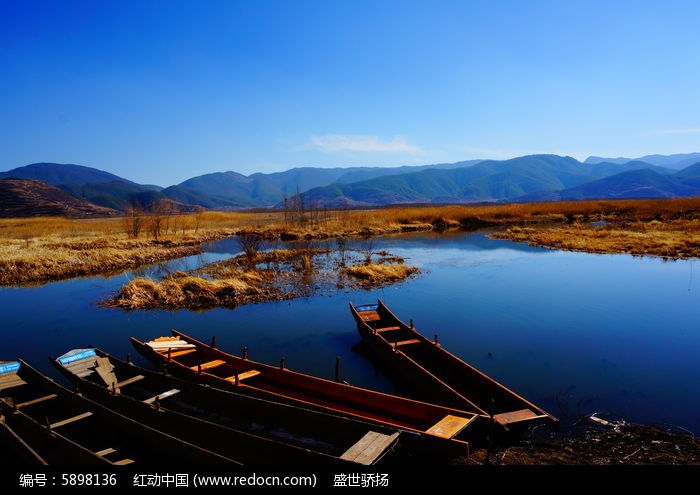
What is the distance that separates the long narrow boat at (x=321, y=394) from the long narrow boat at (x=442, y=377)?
39.3 inches

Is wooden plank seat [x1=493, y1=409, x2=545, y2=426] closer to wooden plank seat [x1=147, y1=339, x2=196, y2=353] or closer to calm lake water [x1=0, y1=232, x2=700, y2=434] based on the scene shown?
calm lake water [x1=0, y1=232, x2=700, y2=434]

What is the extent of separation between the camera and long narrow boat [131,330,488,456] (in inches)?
381

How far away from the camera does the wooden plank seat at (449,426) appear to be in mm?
8969

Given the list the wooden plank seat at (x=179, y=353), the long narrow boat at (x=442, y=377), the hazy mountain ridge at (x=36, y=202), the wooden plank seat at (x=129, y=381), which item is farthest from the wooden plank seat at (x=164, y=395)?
the hazy mountain ridge at (x=36, y=202)

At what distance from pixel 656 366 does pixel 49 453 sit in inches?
727

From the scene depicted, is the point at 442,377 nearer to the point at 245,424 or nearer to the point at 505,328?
the point at 245,424

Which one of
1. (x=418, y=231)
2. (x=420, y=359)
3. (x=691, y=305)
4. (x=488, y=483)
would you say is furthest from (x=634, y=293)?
(x=418, y=231)

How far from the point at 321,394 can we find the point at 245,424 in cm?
235

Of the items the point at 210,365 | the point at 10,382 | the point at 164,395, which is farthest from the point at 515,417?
the point at 10,382

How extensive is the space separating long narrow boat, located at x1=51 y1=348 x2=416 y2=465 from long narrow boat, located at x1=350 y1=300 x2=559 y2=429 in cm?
262

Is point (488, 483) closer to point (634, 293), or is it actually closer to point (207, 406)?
point (207, 406)

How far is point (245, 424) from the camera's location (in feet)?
34.6

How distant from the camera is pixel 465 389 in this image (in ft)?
42.5

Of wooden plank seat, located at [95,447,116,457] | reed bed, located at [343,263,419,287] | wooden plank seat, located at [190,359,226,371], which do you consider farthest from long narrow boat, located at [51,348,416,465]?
reed bed, located at [343,263,419,287]
